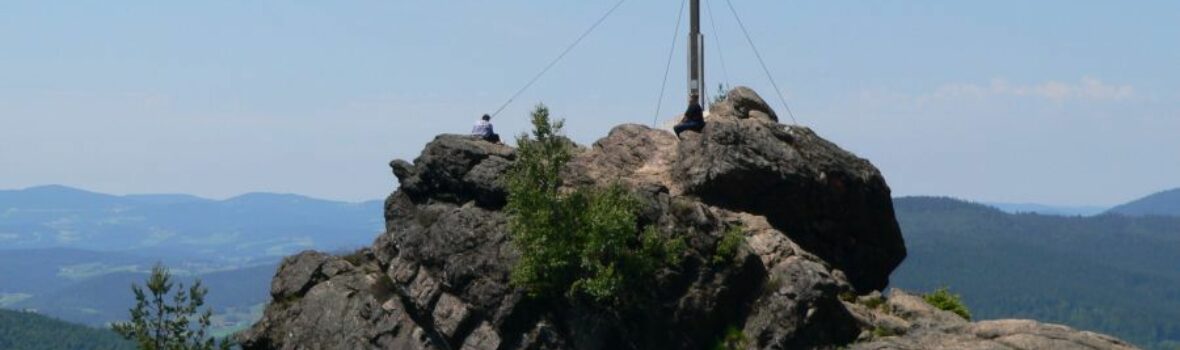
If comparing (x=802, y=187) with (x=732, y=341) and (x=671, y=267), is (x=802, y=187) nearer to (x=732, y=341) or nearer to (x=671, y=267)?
(x=671, y=267)

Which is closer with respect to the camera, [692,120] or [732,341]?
[732,341]

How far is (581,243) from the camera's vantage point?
4281 centimetres

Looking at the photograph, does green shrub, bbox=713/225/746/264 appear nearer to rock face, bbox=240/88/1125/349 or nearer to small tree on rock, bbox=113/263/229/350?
rock face, bbox=240/88/1125/349

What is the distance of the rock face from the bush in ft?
2.14

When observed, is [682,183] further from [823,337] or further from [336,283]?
[336,283]

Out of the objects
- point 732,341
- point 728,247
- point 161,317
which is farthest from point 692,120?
point 161,317

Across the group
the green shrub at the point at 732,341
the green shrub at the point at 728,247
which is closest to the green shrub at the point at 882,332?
the green shrub at the point at 732,341

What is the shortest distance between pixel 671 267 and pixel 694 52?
44.0 feet

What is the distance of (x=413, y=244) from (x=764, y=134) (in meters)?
11.9

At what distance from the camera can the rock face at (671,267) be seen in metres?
42.5

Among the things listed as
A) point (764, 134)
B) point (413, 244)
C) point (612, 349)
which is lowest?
point (612, 349)

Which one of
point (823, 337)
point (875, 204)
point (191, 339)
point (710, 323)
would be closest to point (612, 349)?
point (710, 323)

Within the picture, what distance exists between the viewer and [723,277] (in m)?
42.8

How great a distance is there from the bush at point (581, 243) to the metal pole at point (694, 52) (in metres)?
11.2
